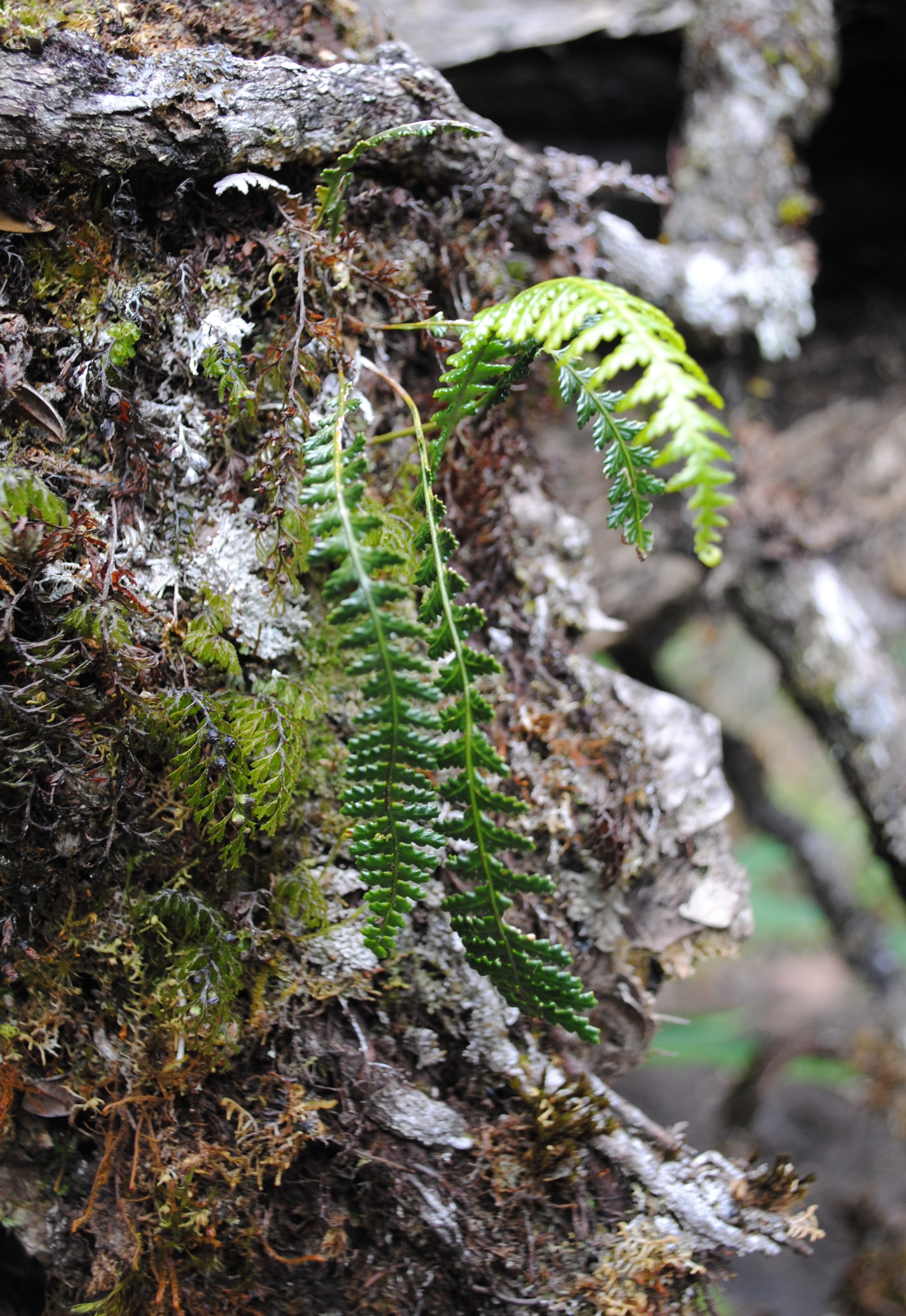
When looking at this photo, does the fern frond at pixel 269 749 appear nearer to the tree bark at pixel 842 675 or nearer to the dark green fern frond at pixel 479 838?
the dark green fern frond at pixel 479 838

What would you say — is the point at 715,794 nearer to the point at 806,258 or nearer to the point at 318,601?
the point at 318,601

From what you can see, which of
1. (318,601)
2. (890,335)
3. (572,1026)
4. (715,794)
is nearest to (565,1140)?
(572,1026)

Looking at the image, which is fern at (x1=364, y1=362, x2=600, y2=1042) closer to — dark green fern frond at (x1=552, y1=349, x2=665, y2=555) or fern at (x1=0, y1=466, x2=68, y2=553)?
dark green fern frond at (x1=552, y1=349, x2=665, y2=555)

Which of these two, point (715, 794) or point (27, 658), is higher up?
point (27, 658)

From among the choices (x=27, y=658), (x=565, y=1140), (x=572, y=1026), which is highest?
(x=27, y=658)

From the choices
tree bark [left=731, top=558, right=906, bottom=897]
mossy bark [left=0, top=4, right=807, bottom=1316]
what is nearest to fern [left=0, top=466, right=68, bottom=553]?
mossy bark [left=0, top=4, right=807, bottom=1316]

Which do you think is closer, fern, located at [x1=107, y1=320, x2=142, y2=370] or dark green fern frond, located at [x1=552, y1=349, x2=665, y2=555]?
dark green fern frond, located at [x1=552, y1=349, x2=665, y2=555]

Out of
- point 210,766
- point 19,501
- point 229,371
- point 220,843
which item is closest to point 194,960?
point 220,843
